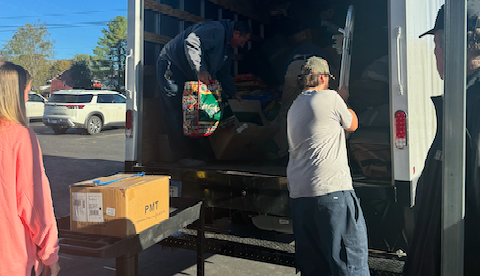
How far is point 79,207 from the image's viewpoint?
2.33 metres

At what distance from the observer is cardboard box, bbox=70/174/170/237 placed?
2.22m

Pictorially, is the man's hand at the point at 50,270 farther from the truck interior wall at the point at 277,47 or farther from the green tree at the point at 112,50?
the green tree at the point at 112,50

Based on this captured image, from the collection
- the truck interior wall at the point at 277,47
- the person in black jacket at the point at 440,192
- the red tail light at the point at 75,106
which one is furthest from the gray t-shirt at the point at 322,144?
the red tail light at the point at 75,106

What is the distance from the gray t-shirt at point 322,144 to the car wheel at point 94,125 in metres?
16.3

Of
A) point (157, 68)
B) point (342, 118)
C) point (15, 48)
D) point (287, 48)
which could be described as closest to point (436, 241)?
point (342, 118)

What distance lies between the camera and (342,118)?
240cm

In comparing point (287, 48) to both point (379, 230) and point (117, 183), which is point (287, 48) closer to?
point (379, 230)

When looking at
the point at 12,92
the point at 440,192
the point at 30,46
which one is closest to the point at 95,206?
the point at 12,92

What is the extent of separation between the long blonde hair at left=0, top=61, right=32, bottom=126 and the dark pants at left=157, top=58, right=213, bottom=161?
2.31 m

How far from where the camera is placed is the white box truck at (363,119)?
9.09 ft

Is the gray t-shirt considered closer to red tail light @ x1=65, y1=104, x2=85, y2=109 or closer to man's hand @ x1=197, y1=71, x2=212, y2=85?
man's hand @ x1=197, y1=71, x2=212, y2=85

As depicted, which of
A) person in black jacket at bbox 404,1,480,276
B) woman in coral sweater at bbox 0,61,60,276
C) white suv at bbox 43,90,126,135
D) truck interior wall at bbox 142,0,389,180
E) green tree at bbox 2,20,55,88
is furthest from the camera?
green tree at bbox 2,20,55,88

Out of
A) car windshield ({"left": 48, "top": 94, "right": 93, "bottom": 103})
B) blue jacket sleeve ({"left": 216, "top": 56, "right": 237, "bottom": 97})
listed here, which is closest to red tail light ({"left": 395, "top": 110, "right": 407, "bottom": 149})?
blue jacket sleeve ({"left": 216, "top": 56, "right": 237, "bottom": 97})

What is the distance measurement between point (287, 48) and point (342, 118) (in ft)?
12.3
